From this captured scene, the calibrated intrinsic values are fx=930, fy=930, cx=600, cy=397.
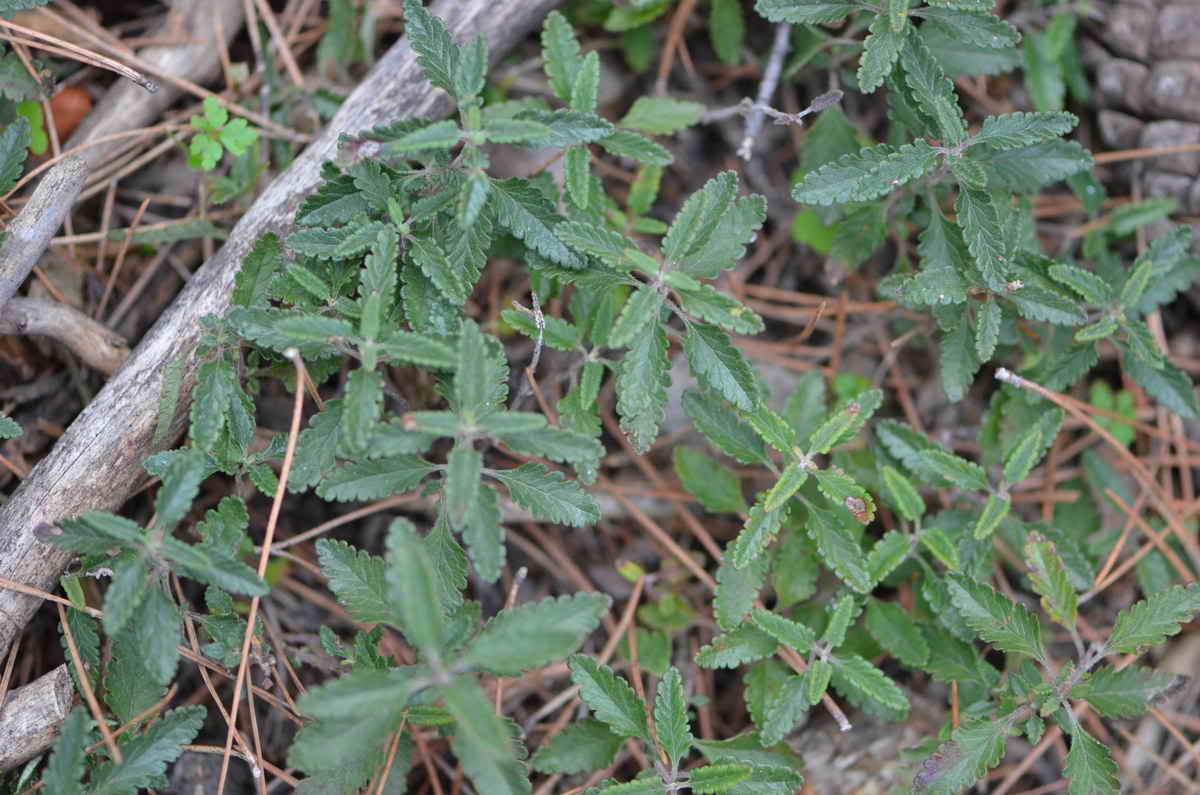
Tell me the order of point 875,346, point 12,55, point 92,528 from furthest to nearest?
point 875,346, point 12,55, point 92,528

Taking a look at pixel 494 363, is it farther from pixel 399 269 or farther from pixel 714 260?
pixel 714 260

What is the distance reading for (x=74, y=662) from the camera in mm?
2594

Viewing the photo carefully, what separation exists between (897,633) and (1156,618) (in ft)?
2.40

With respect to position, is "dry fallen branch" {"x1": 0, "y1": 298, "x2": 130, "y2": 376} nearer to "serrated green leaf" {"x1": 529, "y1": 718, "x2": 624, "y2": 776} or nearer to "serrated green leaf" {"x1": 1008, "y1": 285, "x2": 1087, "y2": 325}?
"serrated green leaf" {"x1": 529, "y1": 718, "x2": 624, "y2": 776}

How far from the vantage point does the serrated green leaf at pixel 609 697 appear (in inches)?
105

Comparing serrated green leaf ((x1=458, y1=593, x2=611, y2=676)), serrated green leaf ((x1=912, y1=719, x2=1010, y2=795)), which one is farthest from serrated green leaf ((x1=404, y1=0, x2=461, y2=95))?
serrated green leaf ((x1=912, y1=719, x2=1010, y2=795))

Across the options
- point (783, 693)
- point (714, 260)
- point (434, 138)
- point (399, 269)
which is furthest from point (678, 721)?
point (434, 138)

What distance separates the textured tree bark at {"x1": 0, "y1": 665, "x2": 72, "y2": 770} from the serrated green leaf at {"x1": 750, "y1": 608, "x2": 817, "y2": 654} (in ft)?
6.50

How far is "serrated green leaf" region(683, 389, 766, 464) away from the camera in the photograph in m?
2.91

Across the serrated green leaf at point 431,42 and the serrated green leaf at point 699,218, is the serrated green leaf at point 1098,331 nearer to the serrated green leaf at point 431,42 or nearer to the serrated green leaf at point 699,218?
the serrated green leaf at point 699,218

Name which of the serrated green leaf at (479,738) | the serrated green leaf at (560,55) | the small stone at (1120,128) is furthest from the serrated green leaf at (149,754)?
the small stone at (1120,128)

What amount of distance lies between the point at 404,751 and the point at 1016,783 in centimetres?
219

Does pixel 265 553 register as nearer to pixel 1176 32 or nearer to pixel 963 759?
pixel 963 759

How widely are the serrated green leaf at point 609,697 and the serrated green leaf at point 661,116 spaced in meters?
1.77
